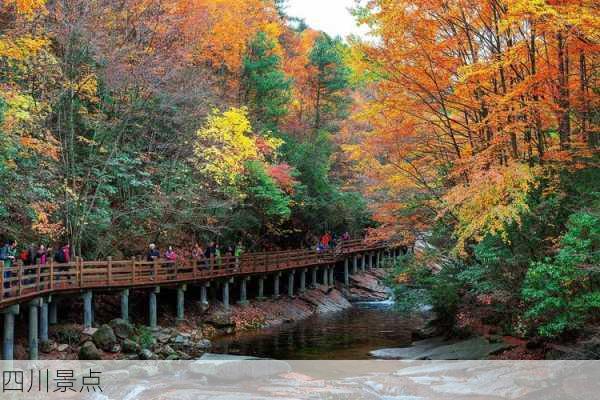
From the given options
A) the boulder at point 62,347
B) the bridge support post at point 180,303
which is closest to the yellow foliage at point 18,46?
the boulder at point 62,347

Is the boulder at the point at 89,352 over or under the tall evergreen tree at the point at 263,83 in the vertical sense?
under

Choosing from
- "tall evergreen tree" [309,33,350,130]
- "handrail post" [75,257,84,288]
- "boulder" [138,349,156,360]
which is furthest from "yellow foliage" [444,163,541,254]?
"tall evergreen tree" [309,33,350,130]

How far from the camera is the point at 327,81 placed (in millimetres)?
45094

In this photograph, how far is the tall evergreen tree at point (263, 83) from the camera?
34469mm

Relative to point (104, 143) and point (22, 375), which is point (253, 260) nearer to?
point (104, 143)

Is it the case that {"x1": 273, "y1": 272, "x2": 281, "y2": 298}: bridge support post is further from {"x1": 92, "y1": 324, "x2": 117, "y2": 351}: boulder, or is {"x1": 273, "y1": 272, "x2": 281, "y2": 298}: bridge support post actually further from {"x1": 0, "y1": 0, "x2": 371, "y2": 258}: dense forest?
{"x1": 92, "y1": 324, "x2": 117, "y2": 351}: boulder

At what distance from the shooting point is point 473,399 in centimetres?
1192

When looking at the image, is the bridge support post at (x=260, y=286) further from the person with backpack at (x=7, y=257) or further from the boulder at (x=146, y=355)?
the person with backpack at (x=7, y=257)

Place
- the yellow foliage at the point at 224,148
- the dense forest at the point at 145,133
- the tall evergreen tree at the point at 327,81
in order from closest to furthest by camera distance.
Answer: the dense forest at the point at 145,133 → the yellow foliage at the point at 224,148 → the tall evergreen tree at the point at 327,81

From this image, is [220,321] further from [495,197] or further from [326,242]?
[326,242]

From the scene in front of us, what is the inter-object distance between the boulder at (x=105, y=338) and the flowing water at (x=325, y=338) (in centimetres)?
336

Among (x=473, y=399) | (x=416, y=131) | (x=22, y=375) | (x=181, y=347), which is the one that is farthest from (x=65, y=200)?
(x=473, y=399)

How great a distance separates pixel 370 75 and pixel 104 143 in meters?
12.0

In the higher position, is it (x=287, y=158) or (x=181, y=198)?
(x=287, y=158)
